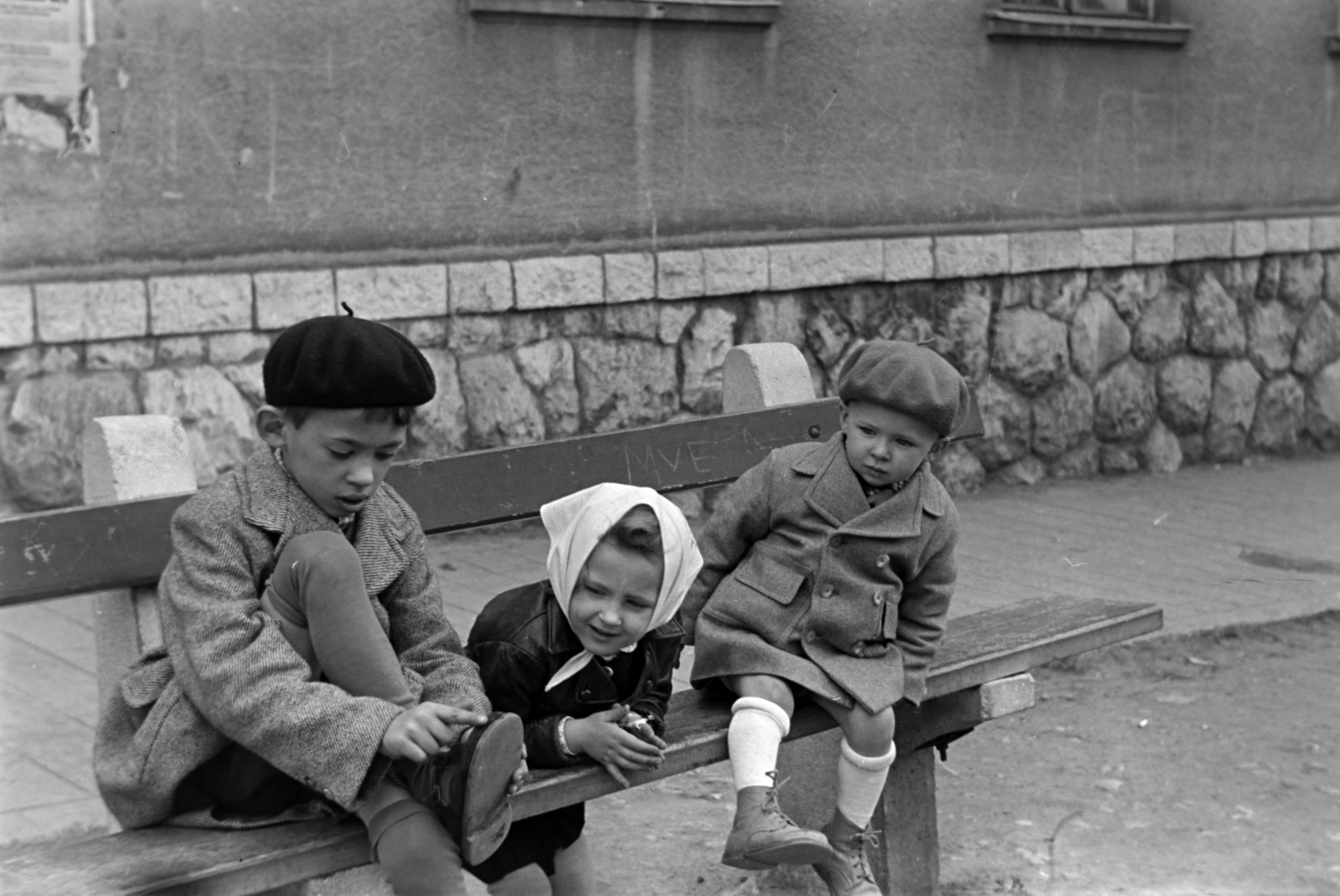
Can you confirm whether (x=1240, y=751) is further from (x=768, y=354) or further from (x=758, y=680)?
(x=758, y=680)

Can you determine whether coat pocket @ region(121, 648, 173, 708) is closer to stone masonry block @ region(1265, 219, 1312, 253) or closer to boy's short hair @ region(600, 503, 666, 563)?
boy's short hair @ region(600, 503, 666, 563)

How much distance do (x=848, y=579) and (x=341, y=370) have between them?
1105 millimetres

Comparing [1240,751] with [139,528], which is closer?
[139,528]

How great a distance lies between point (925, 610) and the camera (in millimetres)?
3336

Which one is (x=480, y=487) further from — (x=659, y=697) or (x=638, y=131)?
(x=638, y=131)

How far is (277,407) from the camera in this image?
2.64 metres

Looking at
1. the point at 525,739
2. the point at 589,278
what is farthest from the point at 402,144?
the point at 525,739

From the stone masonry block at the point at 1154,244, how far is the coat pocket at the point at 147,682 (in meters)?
6.93

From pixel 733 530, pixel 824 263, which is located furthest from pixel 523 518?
pixel 824 263

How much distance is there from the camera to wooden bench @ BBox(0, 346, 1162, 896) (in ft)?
7.91

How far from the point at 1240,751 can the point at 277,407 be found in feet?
9.94

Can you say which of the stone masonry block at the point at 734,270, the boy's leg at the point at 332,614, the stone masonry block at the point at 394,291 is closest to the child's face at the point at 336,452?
the boy's leg at the point at 332,614

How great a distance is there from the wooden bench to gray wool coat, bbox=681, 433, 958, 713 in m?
0.12

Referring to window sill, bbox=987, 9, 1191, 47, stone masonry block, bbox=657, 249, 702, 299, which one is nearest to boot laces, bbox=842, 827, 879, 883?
stone masonry block, bbox=657, 249, 702, 299
